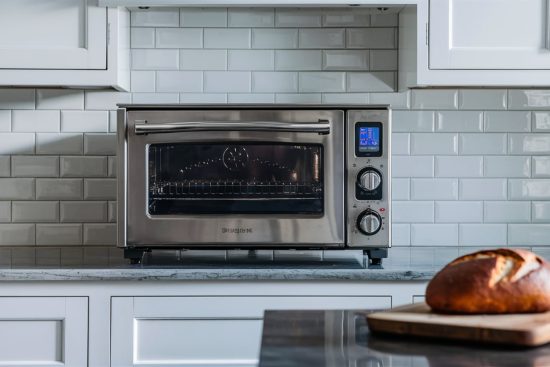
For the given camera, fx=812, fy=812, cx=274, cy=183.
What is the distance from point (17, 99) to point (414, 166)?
1.29 metres

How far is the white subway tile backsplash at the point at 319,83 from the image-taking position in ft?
8.52

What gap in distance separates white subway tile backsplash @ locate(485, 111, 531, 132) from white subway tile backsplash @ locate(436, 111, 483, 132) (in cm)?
3

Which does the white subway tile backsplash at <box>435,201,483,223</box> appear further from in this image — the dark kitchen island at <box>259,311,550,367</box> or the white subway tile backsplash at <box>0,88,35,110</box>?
the dark kitchen island at <box>259,311,550,367</box>

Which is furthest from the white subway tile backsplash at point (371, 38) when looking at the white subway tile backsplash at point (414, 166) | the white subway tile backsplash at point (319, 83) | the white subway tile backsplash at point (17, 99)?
the white subway tile backsplash at point (17, 99)

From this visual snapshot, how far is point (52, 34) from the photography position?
2277 mm

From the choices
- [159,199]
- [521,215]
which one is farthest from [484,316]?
[521,215]

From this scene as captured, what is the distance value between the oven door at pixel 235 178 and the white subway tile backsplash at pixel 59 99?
544 millimetres

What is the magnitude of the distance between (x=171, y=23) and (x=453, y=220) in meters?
1.10

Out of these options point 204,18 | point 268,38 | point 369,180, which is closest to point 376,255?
point 369,180

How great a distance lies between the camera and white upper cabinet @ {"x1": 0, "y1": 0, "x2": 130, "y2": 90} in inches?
89.4

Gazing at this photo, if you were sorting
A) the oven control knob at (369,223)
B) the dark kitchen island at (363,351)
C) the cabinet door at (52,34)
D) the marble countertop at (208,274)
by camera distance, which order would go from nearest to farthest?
the dark kitchen island at (363,351), the marble countertop at (208,274), the oven control knob at (369,223), the cabinet door at (52,34)

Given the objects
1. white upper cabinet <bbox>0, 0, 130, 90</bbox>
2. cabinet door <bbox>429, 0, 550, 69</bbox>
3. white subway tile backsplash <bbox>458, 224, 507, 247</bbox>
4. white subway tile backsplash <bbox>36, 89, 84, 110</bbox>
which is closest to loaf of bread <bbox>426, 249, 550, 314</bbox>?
cabinet door <bbox>429, 0, 550, 69</bbox>

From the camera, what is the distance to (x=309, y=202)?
2.16 metres

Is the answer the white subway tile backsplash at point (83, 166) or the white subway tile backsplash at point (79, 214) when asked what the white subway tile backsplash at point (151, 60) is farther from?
the white subway tile backsplash at point (79, 214)
